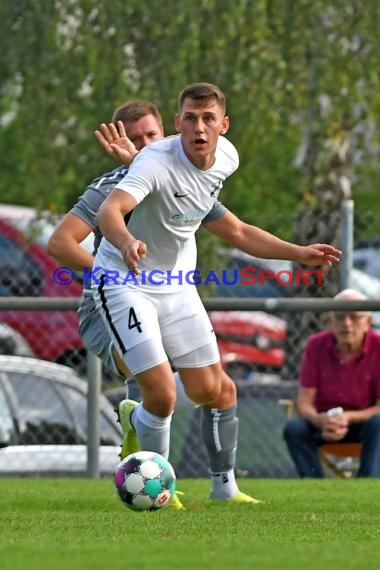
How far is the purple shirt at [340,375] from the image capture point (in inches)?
457

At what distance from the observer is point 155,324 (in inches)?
332

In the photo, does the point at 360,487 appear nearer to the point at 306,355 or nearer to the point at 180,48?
the point at 306,355

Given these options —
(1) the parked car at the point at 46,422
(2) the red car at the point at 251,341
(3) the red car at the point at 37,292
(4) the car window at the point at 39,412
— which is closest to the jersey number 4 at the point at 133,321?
(1) the parked car at the point at 46,422

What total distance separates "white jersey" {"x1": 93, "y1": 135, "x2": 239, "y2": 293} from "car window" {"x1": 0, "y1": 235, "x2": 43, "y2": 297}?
181 inches

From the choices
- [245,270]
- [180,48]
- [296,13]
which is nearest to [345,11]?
[296,13]

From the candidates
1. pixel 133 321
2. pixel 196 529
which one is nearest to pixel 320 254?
pixel 133 321

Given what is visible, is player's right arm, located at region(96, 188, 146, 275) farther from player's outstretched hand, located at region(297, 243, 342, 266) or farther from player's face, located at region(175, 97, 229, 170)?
player's outstretched hand, located at region(297, 243, 342, 266)

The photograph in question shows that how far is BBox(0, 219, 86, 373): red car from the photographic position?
13.6m

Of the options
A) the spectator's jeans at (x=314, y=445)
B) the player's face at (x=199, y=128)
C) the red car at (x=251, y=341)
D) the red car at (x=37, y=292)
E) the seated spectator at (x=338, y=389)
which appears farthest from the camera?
the red car at (x=251, y=341)

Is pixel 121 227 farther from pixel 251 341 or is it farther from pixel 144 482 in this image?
pixel 251 341

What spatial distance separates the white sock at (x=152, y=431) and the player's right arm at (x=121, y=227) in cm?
107

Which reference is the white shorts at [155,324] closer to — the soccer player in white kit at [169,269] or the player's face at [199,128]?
the soccer player in white kit at [169,269]

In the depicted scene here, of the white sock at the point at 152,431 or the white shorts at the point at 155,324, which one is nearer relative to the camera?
the white shorts at the point at 155,324

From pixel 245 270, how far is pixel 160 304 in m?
6.01
